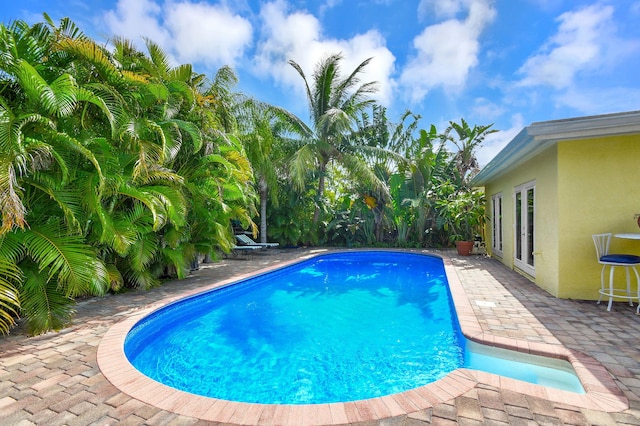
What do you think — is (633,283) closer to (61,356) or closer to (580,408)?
(580,408)

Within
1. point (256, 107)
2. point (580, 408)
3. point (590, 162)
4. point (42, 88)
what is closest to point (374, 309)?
point (580, 408)

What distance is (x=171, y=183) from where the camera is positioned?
22.3 ft

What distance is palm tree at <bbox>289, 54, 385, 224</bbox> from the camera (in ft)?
49.4

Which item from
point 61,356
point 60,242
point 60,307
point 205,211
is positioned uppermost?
point 205,211

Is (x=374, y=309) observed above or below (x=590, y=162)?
below

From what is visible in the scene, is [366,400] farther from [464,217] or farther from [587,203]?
[464,217]

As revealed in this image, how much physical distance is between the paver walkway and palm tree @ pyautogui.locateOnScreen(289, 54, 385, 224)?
31.6ft

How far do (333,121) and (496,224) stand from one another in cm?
799

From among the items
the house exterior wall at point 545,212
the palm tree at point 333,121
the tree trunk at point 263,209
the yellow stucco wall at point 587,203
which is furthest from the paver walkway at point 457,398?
the palm tree at point 333,121

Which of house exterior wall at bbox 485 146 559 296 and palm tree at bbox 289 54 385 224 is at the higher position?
palm tree at bbox 289 54 385 224

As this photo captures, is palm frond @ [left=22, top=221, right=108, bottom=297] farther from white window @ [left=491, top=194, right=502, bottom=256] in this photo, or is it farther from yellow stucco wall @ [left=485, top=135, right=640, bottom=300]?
white window @ [left=491, top=194, right=502, bottom=256]

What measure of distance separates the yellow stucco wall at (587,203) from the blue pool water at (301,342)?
7.68 feet

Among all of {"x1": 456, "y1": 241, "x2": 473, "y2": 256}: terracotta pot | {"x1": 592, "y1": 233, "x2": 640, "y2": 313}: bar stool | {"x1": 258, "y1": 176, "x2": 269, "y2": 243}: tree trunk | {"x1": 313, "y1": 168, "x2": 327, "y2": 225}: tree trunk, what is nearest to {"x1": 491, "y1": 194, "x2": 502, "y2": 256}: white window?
{"x1": 456, "y1": 241, "x2": 473, "y2": 256}: terracotta pot

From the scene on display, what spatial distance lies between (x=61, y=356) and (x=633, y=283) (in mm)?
9022
